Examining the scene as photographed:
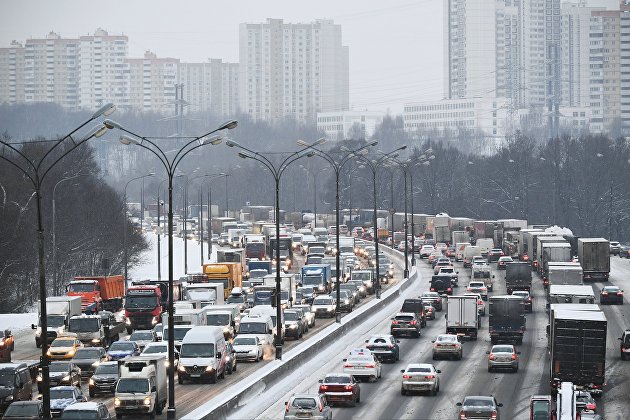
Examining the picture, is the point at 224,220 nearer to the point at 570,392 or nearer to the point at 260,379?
the point at 260,379

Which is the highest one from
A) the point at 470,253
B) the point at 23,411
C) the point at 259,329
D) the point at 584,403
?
the point at 23,411

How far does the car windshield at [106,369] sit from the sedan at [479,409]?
1244 cm

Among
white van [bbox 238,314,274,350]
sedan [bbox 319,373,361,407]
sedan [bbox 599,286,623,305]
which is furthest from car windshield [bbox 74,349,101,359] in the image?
sedan [bbox 599,286,623,305]

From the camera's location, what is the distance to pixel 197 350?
1854 inches

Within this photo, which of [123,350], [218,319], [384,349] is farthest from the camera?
[218,319]

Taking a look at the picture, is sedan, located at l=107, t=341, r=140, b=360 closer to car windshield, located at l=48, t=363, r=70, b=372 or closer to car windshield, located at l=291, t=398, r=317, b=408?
car windshield, located at l=48, t=363, r=70, b=372

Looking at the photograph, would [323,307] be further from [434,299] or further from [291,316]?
[291,316]

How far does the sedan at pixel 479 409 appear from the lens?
37781 mm

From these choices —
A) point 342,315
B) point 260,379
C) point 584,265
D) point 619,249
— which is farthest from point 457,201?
point 260,379

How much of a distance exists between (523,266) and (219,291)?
21489mm

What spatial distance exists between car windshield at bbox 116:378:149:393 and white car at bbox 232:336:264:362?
46.0ft

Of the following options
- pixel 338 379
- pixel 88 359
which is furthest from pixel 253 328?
pixel 338 379

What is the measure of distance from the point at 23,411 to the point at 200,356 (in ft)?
42.3

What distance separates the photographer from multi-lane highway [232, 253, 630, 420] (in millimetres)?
42719
